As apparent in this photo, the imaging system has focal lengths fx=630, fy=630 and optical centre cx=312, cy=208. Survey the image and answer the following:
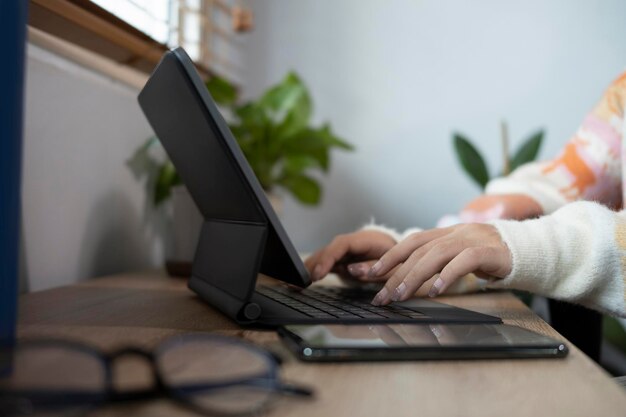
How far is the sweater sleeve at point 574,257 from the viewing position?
1.98 ft

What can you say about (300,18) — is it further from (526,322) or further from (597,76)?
(526,322)

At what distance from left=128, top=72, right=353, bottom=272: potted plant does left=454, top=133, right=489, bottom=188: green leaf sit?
0.39 metres

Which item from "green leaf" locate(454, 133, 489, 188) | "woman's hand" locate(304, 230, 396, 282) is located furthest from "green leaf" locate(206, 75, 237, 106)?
"green leaf" locate(454, 133, 489, 188)

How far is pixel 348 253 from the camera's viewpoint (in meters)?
0.83

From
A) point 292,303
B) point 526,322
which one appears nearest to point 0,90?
point 292,303

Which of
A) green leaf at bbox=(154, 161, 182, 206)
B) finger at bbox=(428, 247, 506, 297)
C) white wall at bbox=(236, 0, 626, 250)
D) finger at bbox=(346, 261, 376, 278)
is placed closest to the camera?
finger at bbox=(428, 247, 506, 297)

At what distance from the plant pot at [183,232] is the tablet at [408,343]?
0.52 metres

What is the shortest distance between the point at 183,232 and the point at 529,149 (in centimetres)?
98

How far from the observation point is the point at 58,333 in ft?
1.61

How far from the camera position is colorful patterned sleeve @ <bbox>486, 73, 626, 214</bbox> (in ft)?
3.37

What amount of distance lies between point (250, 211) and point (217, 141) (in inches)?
2.7

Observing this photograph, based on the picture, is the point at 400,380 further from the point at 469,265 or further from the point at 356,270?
the point at 356,270

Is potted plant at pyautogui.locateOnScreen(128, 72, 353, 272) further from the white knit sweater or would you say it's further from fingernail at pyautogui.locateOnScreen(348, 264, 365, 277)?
the white knit sweater

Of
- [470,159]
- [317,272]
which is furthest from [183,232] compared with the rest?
[470,159]
